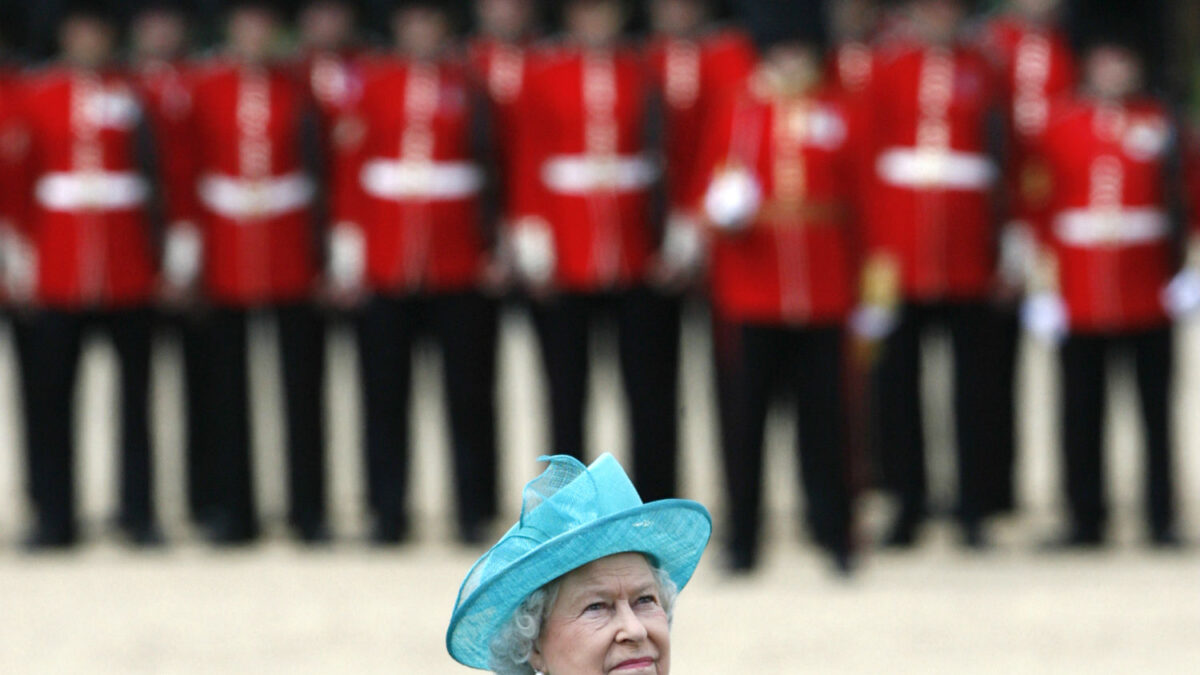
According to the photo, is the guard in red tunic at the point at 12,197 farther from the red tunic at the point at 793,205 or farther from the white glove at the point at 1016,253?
the white glove at the point at 1016,253

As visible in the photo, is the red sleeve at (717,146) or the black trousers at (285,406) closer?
the red sleeve at (717,146)

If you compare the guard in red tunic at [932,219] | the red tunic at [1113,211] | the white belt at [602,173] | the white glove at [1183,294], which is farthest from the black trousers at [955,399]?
the white belt at [602,173]

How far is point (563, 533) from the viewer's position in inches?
125

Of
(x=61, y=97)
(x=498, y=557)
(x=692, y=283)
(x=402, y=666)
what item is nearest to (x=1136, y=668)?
Answer: (x=402, y=666)

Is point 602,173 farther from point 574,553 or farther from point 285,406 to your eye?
point 574,553

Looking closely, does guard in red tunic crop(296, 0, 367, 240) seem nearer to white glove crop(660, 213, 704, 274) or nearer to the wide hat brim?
white glove crop(660, 213, 704, 274)

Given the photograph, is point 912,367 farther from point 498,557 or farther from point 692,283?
point 498,557

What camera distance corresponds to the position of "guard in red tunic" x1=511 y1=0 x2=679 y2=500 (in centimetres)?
770

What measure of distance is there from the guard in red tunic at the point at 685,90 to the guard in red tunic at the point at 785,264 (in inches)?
15.2

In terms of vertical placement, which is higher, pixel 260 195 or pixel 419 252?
pixel 260 195

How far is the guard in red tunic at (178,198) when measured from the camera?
8.00 m

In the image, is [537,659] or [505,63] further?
[505,63]

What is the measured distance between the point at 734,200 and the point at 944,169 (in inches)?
38.7

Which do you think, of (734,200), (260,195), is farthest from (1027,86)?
(260,195)
